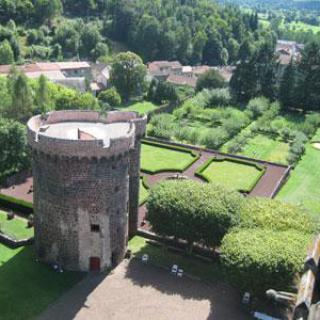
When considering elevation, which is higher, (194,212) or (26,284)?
(194,212)

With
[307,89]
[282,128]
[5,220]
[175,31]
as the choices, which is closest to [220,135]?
[282,128]

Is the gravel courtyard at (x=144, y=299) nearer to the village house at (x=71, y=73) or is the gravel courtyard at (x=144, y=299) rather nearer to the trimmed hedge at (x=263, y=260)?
the trimmed hedge at (x=263, y=260)

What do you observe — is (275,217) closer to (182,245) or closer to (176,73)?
(182,245)

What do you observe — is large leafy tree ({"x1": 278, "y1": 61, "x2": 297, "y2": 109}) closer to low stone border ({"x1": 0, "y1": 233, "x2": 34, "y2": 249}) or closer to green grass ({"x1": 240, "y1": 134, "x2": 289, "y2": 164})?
green grass ({"x1": 240, "y1": 134, "x2": 289, "y2": 164})

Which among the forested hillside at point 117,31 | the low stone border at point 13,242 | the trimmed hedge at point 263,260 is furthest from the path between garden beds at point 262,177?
the forested hillside at point 117,31

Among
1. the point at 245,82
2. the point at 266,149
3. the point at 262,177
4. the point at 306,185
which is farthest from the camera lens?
the point at 245,82

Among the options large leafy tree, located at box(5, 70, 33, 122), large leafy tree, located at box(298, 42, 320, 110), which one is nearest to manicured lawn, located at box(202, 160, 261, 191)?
large leafy tree, located at box(5, 70, 33, 122)

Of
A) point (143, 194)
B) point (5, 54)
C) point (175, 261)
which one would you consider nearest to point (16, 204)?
point (143, 194)
